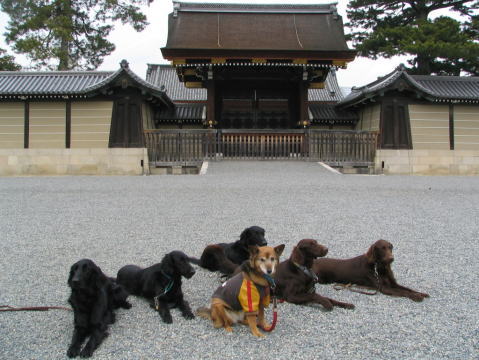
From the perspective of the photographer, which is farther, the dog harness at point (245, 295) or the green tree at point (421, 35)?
the green tree at point (421, 35)

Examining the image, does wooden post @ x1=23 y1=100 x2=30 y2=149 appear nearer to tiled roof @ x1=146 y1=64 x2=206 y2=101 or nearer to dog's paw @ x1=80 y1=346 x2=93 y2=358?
Result: tiled roof @ x1=146 y1=64 x2=206 y2=101

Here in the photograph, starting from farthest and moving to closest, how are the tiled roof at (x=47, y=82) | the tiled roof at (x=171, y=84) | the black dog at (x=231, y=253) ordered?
the tiled roof at (x=171, y=84) → the tiled roof at (x=47, y=82) → the black dog at (x=231, y=253)

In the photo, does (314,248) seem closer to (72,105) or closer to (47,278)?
(47,278)

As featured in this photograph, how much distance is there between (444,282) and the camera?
4.60 metres

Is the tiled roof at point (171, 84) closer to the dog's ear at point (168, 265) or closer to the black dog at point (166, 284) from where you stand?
the black dog at point (166, 284)

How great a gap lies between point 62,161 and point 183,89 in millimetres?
9217

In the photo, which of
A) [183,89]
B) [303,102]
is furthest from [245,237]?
[183,89]

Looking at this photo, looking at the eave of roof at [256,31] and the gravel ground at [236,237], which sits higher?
the eave of roof at [256,31]

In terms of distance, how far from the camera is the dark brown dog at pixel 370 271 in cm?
407

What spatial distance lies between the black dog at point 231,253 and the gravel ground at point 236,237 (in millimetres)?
145

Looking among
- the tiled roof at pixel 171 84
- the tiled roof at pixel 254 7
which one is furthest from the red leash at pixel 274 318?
the tiled roof at pixel 171 84

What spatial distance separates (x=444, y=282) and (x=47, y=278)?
4068 mm

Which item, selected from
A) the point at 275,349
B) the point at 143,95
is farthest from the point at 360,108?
the point at 275,349

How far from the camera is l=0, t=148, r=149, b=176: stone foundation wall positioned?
1750cm
